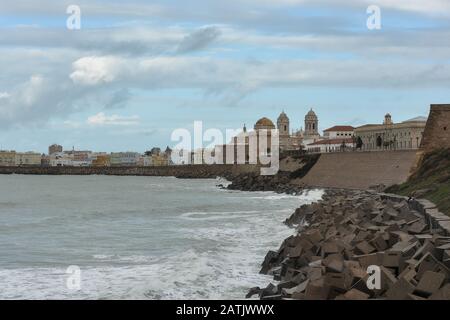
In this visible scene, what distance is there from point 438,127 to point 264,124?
113567 millimetres

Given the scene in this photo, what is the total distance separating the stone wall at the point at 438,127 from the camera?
129ft

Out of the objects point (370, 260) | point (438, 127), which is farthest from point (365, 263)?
point (438, 127)

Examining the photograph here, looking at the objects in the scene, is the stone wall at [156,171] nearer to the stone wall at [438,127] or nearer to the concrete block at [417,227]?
the stone wall at [438,127]

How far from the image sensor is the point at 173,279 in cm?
1364

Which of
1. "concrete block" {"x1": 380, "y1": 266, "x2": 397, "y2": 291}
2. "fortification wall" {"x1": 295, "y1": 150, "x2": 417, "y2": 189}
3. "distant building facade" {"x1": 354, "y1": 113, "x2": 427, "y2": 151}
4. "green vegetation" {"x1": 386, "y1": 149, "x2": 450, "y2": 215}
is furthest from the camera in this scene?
"distant building facade" {"x1": 354, "y1": 113, "x2": 427, "y2": 151}

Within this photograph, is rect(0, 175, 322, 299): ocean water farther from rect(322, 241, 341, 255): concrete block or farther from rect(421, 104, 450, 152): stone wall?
rect(421, 104, 450, 152): stone wall

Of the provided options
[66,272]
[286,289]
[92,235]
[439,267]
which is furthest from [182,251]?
[439,267]

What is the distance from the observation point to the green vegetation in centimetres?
1934

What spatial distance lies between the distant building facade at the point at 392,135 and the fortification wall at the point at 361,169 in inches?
646

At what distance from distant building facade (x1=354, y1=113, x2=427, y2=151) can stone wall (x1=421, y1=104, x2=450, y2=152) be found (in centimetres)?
3819

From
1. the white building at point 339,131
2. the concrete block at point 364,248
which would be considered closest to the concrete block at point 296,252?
the concrete block at point 364,248

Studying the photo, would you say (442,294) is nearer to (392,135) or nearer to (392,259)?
(392,259)

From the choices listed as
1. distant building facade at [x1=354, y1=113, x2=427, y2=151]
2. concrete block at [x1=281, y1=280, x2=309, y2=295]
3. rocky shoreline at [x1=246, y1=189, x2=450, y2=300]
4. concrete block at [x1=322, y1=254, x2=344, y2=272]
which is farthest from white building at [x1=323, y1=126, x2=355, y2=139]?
concrete block at [x1=281, y1=280, x2=309, y2=295]

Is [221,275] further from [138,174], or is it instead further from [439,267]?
Answer: [138,174]
